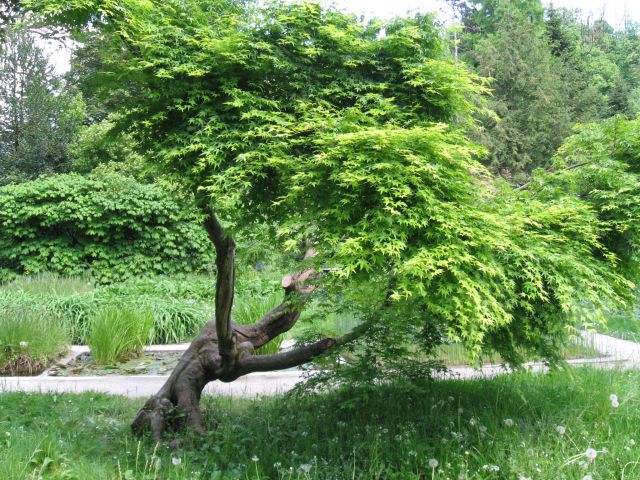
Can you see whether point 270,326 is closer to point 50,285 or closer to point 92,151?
point 50,285

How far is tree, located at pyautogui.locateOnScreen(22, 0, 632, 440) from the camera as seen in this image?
2.73 meters

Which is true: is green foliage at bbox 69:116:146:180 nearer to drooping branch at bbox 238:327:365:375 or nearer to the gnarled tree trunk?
the gnarled tree trunk

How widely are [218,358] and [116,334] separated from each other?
3141mm

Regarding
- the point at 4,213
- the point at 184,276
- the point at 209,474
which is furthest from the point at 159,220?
the point at 209,474

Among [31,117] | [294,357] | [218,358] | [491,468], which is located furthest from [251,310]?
[31,117]

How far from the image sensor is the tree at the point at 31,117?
17484 mm

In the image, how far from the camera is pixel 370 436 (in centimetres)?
378

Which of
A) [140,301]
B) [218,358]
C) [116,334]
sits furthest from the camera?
[140,301]

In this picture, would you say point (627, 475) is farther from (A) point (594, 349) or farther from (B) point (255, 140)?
(A) point (594, 349)

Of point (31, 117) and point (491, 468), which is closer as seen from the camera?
point (491, 468)

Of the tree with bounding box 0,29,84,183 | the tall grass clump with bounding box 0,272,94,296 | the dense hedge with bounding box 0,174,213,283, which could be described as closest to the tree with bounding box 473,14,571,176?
the dense hedge with bounding box 0,174,213,283

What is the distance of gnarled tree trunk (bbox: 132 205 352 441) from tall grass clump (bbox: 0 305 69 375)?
3.25 metres

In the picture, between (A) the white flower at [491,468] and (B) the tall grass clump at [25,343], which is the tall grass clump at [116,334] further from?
(A) the white flower at [491,468]

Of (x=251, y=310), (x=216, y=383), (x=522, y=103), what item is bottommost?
(x=216, y=383)
